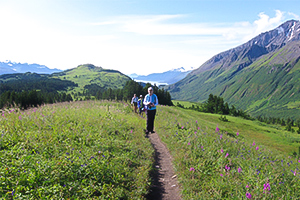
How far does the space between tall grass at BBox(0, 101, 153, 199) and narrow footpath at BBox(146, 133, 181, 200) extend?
1.31ft

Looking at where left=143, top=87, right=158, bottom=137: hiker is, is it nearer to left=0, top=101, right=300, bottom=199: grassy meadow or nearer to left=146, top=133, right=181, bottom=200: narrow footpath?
left=0, top=101, right=300, bottom=199: grassy meadow

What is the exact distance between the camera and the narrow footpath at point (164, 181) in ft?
22.7

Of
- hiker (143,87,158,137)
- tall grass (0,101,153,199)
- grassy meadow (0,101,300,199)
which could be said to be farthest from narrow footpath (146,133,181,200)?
hiker (143,87,158,137)

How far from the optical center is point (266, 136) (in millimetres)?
36188

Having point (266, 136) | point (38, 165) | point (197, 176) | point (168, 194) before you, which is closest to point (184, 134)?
point (197, 176)

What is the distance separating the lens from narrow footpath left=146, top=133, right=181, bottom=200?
22.7 ft

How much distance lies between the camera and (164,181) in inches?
316

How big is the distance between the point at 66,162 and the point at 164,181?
12.5 ft

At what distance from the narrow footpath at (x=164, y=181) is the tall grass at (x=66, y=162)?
399 mm

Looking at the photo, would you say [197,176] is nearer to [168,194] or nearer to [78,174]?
[168,194]

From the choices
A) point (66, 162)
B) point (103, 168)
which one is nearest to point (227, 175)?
point (103, 168)

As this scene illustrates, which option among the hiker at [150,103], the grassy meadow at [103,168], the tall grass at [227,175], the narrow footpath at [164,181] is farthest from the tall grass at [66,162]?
the hiker at [150,103]

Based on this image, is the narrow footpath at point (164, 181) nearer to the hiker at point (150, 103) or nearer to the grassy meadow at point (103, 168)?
the grassy meadow at point (103, 168)

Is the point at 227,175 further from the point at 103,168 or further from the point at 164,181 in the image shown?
the point at 103,168
